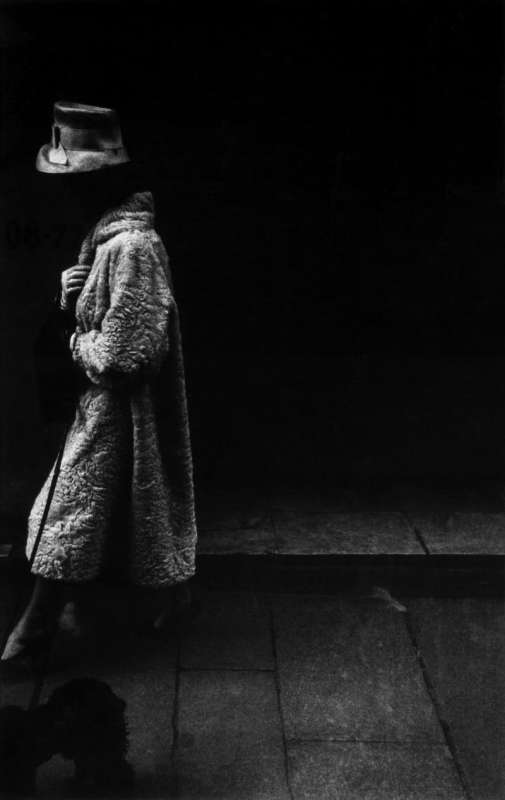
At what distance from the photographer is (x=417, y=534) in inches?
196

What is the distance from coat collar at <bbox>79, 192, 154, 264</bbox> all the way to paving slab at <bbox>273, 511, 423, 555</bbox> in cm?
201

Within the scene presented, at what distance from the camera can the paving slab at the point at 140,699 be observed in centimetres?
313

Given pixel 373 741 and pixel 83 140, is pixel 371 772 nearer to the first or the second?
pixel 373 741

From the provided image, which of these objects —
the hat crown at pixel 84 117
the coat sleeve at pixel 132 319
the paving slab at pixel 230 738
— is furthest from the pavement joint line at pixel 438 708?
the hat crown at pixel 84 117

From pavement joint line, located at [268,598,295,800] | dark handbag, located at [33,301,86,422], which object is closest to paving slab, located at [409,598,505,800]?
pavement joint line, located at [268,598,295,800]

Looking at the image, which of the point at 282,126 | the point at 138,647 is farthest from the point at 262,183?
the point at 138,647

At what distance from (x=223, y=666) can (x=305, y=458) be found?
196cm

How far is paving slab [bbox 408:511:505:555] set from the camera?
15.7ft

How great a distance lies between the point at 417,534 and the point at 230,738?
1963mm

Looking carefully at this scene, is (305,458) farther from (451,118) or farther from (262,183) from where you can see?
(451,118)

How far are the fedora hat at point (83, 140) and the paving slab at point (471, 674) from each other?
264cm

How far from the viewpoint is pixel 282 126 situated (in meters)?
5.16

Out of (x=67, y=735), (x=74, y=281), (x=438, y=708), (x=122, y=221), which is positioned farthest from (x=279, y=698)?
(x=122, y=221)

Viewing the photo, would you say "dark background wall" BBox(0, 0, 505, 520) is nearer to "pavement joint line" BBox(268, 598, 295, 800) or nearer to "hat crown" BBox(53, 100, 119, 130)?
"pavement joint line" BBox(268, 598, 295, 800)
